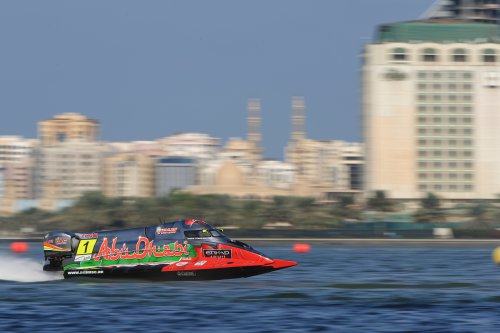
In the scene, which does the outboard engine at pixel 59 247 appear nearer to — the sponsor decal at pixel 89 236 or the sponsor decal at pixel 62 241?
the sponsor decal at pixel 62 241

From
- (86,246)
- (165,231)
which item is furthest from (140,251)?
(86,246)

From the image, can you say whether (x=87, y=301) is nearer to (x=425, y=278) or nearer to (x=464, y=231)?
(x=425, y=278)

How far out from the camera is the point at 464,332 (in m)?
27.7

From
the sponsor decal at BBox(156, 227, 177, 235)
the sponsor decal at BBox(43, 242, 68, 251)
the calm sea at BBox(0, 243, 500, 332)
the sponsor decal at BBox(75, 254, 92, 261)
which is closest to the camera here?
the calm sea at BBox(0, 243, 500, 332)

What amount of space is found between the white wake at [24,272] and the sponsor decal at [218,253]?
6475mm

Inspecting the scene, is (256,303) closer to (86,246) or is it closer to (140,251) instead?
(140,251)

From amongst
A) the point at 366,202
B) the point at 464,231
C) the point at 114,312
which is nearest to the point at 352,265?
the point at 114,312

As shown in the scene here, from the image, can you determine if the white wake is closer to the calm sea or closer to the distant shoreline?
the calm sea

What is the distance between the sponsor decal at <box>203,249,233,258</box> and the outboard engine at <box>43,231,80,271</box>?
5.34 metres

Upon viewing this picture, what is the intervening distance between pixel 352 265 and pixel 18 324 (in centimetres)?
2885

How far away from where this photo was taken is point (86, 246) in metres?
40.6

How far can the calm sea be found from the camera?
28.8 m

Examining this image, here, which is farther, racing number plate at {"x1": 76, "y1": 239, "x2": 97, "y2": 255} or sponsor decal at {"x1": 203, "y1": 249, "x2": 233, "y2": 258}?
racing number plate at {"x1": 76, "y1": 239, "x2": 97, "y2": 255}

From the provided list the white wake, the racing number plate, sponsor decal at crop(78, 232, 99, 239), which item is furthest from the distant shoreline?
the racing number plate
